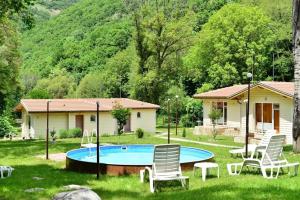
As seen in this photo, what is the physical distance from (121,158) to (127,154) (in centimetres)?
125

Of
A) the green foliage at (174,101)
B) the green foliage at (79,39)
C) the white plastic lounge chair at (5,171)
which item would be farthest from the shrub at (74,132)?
the green foliage at (79,39)

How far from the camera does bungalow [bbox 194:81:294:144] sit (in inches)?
1034

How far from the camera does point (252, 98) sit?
94.6 feet

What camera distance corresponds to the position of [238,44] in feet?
160

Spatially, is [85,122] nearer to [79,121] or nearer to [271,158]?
[79,121]

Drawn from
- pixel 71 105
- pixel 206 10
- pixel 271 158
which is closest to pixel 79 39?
pixel 206 10

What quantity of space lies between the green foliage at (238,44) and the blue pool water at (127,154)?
2848 cm

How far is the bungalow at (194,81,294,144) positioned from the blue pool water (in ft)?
24.4

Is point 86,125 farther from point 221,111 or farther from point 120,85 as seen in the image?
point 120,85

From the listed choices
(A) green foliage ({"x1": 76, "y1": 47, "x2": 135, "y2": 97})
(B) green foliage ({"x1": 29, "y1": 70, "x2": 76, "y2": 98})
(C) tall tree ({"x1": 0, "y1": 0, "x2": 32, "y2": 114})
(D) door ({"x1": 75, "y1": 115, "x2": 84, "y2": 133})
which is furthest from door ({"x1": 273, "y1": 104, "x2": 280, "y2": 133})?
(B) green foliage ({"x1": 29, "y1": 70, "x2": 76, "y2": 98})

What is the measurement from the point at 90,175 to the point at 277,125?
16.9 meters

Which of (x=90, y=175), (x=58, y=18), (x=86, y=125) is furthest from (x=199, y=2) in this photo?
(x=90, y=175)

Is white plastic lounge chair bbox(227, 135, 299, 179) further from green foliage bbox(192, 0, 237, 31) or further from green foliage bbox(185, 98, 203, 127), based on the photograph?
green foliage bbox(192, 0, 237, 31)

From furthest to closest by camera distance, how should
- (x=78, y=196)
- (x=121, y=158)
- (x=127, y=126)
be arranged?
1. (x=127, y=126)
2. (x=121, y=158)
3. (x=78, y=196)
